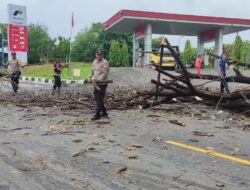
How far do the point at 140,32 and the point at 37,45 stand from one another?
139ft

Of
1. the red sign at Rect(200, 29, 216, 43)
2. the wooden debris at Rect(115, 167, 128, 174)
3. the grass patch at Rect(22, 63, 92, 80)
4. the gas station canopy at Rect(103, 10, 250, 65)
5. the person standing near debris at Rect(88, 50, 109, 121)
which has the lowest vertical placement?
the wooden debris at Rect(115, 167, 128, 174)

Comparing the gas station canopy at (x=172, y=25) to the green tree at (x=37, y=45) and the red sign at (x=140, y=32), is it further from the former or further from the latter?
the green tree at (x=37, y=45)

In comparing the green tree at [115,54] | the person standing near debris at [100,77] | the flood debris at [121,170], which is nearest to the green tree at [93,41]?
the green tree at [115,54]

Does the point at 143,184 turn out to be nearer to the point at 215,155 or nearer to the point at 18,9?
the point at 215,155

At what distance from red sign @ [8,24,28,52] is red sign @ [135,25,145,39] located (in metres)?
13.5

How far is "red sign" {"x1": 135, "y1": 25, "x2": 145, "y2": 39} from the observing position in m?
42.5

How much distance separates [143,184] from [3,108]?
9.65 meters

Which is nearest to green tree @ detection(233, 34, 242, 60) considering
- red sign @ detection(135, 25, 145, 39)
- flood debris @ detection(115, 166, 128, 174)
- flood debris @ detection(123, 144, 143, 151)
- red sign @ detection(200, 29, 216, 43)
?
red sign @ detection(200, 29, 216, 43)

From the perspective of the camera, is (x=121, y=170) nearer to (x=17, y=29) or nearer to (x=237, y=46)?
(x=17, y=29)

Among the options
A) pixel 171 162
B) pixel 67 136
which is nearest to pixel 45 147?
pixel 67 136

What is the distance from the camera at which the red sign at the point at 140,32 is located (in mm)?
42500

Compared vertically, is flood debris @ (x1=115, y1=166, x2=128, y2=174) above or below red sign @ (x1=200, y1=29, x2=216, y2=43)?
below

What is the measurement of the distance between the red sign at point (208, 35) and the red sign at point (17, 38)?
67.5 ft

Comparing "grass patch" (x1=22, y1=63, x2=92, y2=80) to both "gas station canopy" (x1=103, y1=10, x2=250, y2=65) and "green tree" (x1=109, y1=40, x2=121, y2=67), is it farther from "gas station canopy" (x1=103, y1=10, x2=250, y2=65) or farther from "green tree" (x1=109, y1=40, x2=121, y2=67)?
"green tree" (x1=109, y1=40, x2=121, y2=67)
